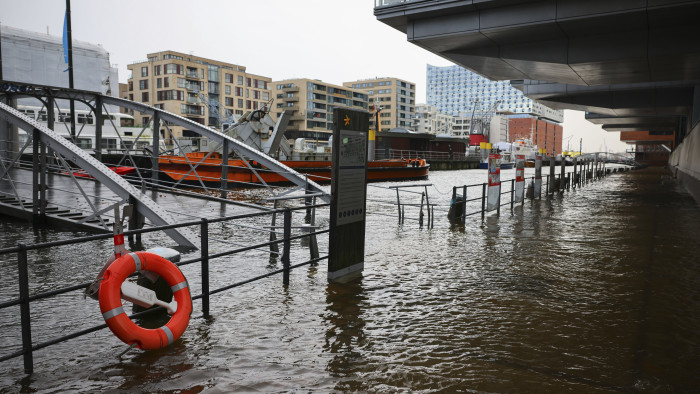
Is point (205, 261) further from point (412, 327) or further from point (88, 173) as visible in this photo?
point (88, 173)

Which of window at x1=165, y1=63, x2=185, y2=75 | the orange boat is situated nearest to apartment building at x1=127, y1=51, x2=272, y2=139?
window at x1=165, y1=63, x2=185, y2=75

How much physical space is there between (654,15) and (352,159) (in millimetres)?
15020

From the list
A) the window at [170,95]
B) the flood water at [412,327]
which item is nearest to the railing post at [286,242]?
the flood water at [412,327]

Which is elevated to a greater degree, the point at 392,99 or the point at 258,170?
the point at 392,99

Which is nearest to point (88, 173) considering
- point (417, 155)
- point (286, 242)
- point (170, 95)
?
point (286, 242)

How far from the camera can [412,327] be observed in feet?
18.3

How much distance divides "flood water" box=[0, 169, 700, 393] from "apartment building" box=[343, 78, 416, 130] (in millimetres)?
144247

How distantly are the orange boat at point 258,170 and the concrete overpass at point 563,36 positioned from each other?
27.6 ft

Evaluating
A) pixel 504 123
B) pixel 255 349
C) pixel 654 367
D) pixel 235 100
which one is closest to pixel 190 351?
pixel 255 349

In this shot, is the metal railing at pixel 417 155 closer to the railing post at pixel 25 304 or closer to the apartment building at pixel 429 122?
the railing post at pixel 25 304

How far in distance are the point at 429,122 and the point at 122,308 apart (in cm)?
17152

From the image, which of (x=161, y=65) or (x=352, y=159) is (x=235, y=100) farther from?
(x=352, y=159)

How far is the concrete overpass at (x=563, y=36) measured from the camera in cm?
1745

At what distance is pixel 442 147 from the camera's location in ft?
242
